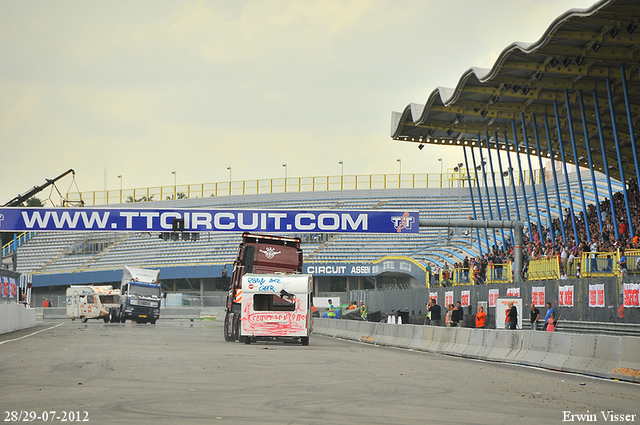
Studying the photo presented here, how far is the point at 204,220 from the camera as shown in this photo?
40.6 m

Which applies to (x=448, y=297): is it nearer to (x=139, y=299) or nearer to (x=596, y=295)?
(x=596, y=295)

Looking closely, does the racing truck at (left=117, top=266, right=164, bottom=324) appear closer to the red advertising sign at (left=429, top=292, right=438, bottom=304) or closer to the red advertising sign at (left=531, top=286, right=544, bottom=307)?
the red advertising sign at (left=429, top=292, right=438, bottom=304)

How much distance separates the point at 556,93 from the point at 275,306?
20.4 metres

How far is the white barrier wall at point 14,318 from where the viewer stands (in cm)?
3378

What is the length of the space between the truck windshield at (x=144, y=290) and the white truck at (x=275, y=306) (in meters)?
27.1

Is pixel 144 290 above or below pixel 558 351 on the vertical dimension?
above

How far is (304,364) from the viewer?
18125 mm

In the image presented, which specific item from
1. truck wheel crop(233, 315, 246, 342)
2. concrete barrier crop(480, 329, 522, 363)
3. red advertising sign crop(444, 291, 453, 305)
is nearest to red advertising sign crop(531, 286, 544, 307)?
red advertising sign crop(444, 291, 453, 305)

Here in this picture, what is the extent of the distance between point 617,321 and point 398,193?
54.2 meters

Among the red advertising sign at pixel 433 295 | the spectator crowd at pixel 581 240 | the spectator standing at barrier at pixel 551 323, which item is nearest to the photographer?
the spectator standing at barrier at pixel 551 323

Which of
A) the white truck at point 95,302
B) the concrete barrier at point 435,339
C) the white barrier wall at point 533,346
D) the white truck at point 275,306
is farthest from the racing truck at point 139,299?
the concrete barrier at point 435,339

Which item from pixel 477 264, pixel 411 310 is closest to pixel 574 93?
pixel 477 264

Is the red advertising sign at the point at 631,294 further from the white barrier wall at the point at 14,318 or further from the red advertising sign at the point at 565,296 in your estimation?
the white barrier wall at the point at 14,318

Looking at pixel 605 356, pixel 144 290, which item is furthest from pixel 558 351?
pixel 144 290
